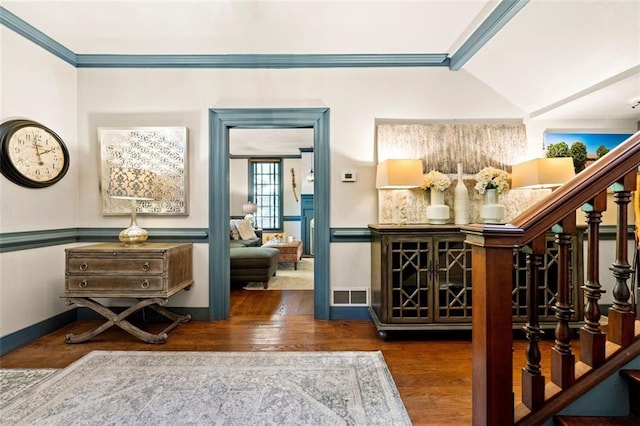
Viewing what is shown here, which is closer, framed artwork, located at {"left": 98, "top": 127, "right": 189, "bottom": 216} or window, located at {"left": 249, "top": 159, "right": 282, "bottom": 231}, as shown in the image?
framed artwork, located at {"left": 98, "top": 127, "right": 189, "bottom": 216}

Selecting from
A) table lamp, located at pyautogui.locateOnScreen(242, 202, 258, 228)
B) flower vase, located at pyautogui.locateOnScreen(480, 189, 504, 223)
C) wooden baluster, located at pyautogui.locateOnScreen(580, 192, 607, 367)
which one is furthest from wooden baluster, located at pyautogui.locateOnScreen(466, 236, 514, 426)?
table lamp, located at pyautogui.locateOnScreen(242, 202, 258, 228)

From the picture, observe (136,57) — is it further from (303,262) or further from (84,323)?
(303,262)

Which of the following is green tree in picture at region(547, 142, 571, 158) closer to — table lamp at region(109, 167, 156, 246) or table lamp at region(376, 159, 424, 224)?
table lamp at region(376, 159, 424, 224)

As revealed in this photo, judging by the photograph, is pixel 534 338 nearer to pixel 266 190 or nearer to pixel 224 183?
pixel 224 183

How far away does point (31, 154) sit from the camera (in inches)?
103

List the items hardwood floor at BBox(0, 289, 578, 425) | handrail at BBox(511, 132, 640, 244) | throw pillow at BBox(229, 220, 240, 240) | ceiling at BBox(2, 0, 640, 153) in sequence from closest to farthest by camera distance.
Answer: handrail at BBox(511, 132, 640, 244)
hardwood floor at BBox(0, 289, 578, 425)
ceiling at BBox(2, 0, 640, 153)
throw pillow at BBox(229, 220, 240, 240)

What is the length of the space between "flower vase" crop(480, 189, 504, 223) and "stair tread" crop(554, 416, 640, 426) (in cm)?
191

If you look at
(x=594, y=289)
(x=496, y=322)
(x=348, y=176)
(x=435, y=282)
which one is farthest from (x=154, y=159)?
(x=594, y=289)

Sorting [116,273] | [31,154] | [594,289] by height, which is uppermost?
[31,154]

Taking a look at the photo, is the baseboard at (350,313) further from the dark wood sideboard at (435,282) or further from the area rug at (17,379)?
the area rug at (17,379)

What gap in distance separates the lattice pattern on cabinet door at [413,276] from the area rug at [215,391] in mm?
461

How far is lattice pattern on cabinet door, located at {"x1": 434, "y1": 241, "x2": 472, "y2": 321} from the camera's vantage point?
8.62 ft

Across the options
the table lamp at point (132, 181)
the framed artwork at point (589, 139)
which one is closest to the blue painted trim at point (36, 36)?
the table lamp at point (132, 181)

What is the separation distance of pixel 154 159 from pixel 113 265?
1085 mm
